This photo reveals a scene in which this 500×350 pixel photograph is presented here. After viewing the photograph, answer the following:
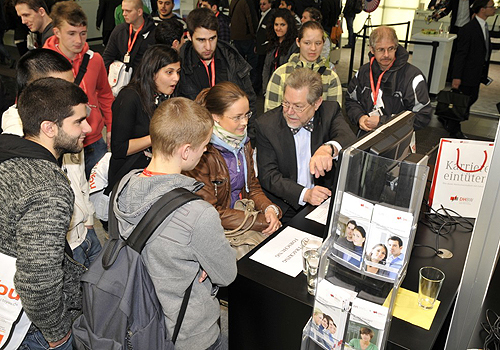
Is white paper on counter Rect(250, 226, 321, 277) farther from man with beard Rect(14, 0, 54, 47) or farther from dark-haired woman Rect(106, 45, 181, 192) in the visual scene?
man with beard Rect(14, 0, 54, 47)

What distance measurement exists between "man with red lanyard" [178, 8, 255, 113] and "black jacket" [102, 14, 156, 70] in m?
0.86

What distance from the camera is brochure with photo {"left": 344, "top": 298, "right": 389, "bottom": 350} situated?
4.19 ft

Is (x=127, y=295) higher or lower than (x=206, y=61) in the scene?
lower

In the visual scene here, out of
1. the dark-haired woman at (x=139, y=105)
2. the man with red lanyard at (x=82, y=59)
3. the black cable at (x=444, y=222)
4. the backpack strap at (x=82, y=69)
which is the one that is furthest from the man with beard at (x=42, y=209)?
the black cable at (x=444, y=222)

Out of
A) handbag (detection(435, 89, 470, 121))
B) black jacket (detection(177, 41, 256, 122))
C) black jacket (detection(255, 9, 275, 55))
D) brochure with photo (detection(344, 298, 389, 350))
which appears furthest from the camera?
black jacket (detection(255, 9, 275, 55))

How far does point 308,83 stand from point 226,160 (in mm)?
615

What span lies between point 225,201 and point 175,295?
0.88 metres

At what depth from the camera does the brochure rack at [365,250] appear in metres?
1.30

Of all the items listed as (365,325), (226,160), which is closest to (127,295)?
(365,325)

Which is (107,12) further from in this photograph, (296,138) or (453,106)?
(296,138)

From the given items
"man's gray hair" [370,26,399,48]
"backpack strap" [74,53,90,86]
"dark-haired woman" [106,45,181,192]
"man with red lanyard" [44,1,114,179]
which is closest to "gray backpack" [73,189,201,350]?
"dark-haired woman" [106,45,181,192]

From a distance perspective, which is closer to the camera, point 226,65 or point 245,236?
point 245,236

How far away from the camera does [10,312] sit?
1.67 m

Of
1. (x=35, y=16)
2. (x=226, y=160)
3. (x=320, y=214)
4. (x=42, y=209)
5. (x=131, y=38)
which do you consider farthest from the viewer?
(x=131, y=38)
